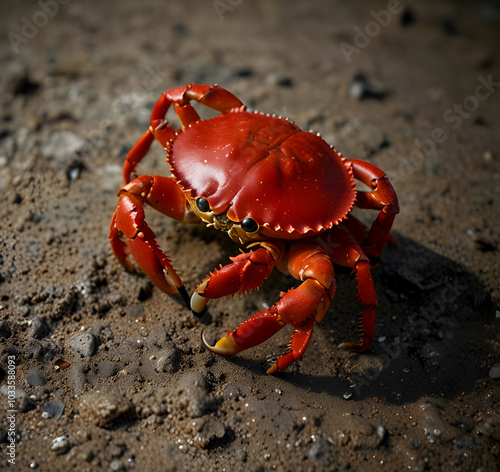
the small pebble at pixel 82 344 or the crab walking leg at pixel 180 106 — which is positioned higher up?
the crab walking leg at pixel 180 106

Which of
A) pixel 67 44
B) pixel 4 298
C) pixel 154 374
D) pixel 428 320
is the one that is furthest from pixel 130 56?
pixel 428 320

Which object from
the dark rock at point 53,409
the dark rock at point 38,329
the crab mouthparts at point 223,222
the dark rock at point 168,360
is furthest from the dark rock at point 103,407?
the crab mouthparts at point 223,222

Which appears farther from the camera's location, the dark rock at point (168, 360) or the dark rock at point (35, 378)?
the dark rock at point (168, 360)
